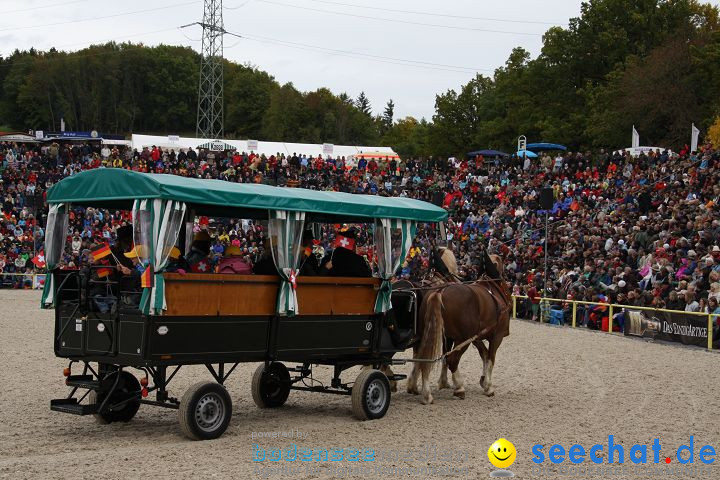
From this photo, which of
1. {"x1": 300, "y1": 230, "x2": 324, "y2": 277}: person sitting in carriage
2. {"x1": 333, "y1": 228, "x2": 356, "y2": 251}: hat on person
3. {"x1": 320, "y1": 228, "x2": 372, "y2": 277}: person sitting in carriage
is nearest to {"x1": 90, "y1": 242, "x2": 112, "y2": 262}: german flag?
{"x1": 300, "y1": 230, "x2": 324, "y2": 277}: person sitting in carriage

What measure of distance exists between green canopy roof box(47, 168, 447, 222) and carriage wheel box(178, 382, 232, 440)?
1.93 metres

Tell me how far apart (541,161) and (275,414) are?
30.2 m

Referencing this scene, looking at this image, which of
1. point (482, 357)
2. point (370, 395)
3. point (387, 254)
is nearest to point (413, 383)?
point (482, 357)

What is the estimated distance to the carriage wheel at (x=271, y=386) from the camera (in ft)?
38.8

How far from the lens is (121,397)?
1030 cm

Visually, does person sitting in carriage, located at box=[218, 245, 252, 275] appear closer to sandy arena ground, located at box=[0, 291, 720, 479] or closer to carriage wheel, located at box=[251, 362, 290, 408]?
sandy arena ground, located at box=[0, 291, 720, 479]

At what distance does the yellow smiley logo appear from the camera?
8695mm

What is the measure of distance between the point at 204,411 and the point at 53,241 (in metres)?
2.67

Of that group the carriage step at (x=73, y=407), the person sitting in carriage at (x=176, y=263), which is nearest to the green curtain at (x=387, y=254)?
the person sitting in carriage at (x=176, y=263)

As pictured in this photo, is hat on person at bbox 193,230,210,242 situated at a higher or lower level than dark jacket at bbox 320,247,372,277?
higher

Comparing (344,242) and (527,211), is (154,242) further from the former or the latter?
(527,211)

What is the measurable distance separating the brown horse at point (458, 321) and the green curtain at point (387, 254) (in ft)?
3.07

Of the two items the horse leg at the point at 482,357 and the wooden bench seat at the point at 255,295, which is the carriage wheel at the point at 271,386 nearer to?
the wooden bench seat at the point at 255,295

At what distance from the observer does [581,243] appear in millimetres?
29906
